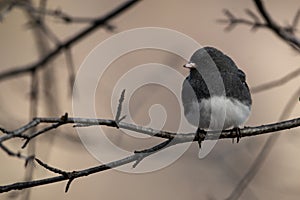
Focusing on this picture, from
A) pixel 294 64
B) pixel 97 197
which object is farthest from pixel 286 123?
pixel 294 64

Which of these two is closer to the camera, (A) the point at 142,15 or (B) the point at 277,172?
(B) the point at 277,172

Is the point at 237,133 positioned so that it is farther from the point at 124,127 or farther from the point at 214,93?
the point at 124,127

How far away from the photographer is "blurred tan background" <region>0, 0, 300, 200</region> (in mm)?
3627

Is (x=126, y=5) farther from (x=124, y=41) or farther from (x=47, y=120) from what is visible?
(x=124, y=41)

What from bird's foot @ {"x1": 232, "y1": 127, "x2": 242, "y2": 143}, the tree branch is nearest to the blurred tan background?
bird's foot @ {"x1": 232, "y1": 127, "x2": 242, "y2": 143}

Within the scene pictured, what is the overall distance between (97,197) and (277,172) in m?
1.35

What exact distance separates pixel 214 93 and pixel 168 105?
76.8 inches

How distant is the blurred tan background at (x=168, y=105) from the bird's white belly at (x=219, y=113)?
21.4 inches

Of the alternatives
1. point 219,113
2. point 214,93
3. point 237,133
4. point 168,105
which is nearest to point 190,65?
point 214,93

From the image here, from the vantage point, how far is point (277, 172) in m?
3.75

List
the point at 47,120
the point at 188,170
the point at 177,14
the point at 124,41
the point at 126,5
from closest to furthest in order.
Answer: the point at 47,120, the point at 126,5, the point at 124,41, the point at 188,170, the point at 177,14

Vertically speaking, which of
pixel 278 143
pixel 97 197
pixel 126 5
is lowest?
pixel 278 143

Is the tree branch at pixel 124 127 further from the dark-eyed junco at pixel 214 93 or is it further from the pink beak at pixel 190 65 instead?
the pink beak at pixel 190 65

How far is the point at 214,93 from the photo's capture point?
2523mm
